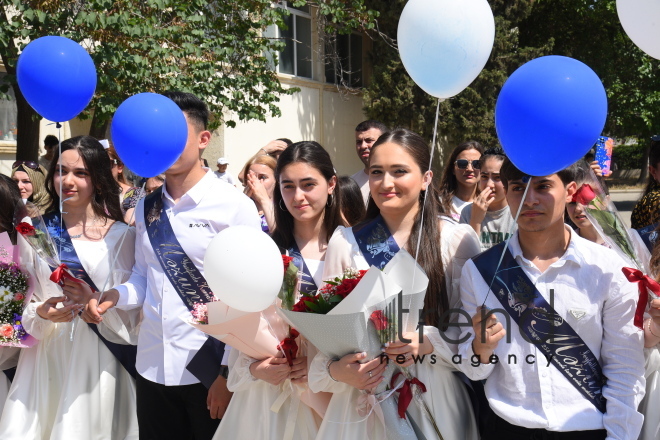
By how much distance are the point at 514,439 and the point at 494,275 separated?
594mm

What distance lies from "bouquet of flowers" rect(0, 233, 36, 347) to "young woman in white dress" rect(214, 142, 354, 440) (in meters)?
1.33

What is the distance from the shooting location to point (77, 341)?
3516 mm

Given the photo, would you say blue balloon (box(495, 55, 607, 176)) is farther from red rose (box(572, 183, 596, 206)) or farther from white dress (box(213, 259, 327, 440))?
white dress (box(213, 259, 327, 440))

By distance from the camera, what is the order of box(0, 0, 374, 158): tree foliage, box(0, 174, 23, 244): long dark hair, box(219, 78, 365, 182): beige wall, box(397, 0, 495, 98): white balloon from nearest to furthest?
box(397, 0, 495, 98): white balloon
box(0, 174, 23, 244): long dark hair
box(0, 0, 374, 158): tree foliage
box(219, 78, 365, 182): beige wall

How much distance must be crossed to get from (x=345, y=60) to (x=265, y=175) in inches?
510

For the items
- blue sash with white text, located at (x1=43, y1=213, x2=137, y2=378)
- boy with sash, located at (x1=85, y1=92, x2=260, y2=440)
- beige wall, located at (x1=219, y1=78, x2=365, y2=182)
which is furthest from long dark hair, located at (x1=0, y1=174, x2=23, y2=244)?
beige wall, located at (x1=219, y1=78, x2=365, y2=182)

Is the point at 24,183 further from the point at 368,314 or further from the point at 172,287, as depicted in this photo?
the point at 368,314

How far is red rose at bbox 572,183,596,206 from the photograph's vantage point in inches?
108

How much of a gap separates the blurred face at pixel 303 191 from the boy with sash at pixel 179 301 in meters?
0.19

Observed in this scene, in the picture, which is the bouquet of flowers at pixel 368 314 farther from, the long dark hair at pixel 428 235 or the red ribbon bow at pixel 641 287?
the red ribbon bow at pixel 641 287

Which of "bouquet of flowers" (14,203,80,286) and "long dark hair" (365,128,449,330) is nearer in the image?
"long dark hair" (365,128,449,330)

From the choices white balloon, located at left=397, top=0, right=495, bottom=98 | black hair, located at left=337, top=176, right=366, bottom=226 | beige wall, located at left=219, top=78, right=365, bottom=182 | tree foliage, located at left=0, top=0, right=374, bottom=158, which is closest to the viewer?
white balloon, located at left=397, top=0, right=495, bottom=98

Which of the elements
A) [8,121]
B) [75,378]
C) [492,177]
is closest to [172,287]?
[75,378]

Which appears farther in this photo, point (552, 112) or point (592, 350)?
point (592, 350)
